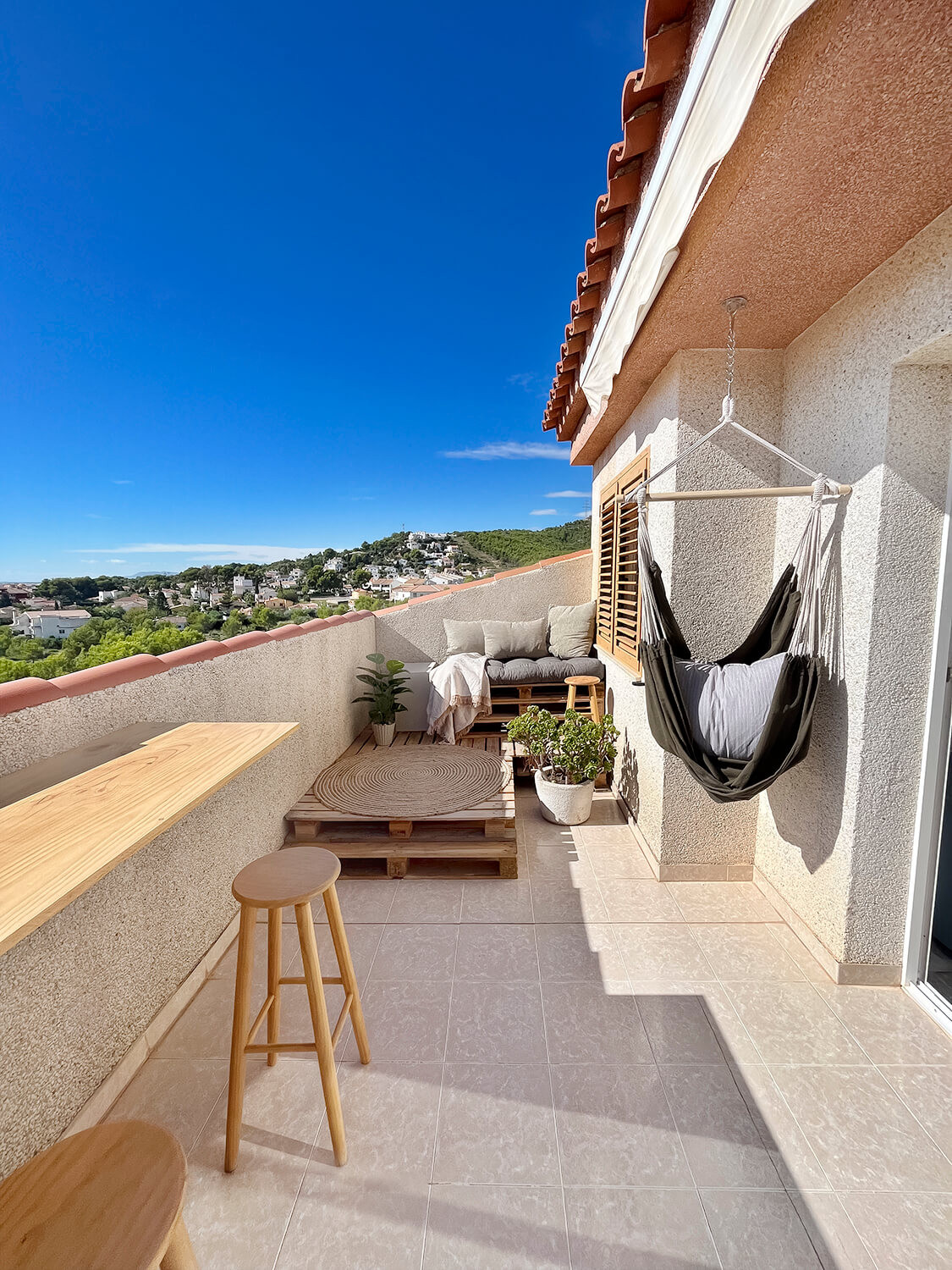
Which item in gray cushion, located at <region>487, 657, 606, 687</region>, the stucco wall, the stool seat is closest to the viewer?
the stool seat

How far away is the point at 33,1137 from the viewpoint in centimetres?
129

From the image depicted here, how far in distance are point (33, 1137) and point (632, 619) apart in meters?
3.14

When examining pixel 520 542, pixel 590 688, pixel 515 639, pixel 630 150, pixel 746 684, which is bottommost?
pixel 590 688

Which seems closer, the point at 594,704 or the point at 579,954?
the point at 579,954

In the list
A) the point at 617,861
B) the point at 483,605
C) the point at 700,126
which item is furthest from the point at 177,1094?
the point at 483,605

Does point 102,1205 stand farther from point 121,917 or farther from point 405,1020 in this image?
point 405,1020

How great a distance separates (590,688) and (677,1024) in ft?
8.22

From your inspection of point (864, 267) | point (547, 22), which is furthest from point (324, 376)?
point (864, 267)

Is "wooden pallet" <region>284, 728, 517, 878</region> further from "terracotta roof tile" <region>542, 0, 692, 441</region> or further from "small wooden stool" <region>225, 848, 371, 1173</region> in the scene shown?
"terracotta roof tile" <region>542, 0, 692, 441</region>

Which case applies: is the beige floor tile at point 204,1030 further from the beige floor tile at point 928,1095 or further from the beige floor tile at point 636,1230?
the beige floor tile at point 928,1095

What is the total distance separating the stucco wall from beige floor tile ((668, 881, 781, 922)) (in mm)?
3163

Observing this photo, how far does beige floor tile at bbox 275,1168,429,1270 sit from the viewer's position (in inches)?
45.7

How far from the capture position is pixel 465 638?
5.06m

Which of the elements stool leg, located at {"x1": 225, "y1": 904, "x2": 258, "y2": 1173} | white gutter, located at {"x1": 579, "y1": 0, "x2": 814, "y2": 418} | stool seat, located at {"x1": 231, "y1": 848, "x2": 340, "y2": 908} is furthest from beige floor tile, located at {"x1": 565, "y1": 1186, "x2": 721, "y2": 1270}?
white gutter, located at {"x1": 579, "y1": 0, "x2": 814, "y2": 418}
